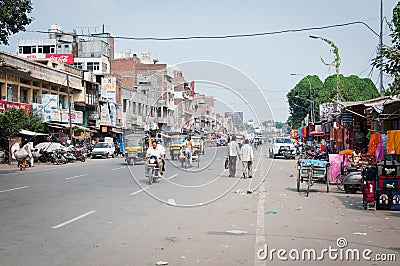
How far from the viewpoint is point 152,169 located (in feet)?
57.5

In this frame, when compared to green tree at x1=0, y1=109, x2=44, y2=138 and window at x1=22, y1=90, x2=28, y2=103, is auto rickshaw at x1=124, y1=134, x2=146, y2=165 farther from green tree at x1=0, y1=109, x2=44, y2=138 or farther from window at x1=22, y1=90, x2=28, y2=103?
window at x1=22, y1=90, x2=28, y2=103

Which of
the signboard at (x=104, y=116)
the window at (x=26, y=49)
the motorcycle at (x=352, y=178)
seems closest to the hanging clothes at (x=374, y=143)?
the motorcycle at (x=352, y=178)

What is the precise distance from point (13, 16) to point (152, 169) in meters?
10.8

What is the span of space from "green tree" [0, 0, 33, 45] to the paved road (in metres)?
9.36

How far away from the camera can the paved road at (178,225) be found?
683 centimetres

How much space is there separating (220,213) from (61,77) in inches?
1528

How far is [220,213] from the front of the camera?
35.4 ft

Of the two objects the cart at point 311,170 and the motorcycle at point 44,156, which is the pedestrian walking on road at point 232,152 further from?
the motorcycle at point 44,156

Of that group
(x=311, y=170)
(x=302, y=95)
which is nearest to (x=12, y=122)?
(x=311, y=170)

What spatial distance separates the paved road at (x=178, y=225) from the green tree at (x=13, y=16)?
936 centimetres

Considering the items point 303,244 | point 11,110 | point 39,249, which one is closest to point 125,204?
point 39,249

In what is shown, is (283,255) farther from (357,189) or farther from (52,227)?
(357,189)

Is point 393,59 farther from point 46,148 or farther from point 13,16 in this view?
point 46,148

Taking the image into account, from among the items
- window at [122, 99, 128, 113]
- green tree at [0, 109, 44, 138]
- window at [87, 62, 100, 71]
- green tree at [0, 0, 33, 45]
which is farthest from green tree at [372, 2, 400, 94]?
window at [87, 62, 100, 71]
